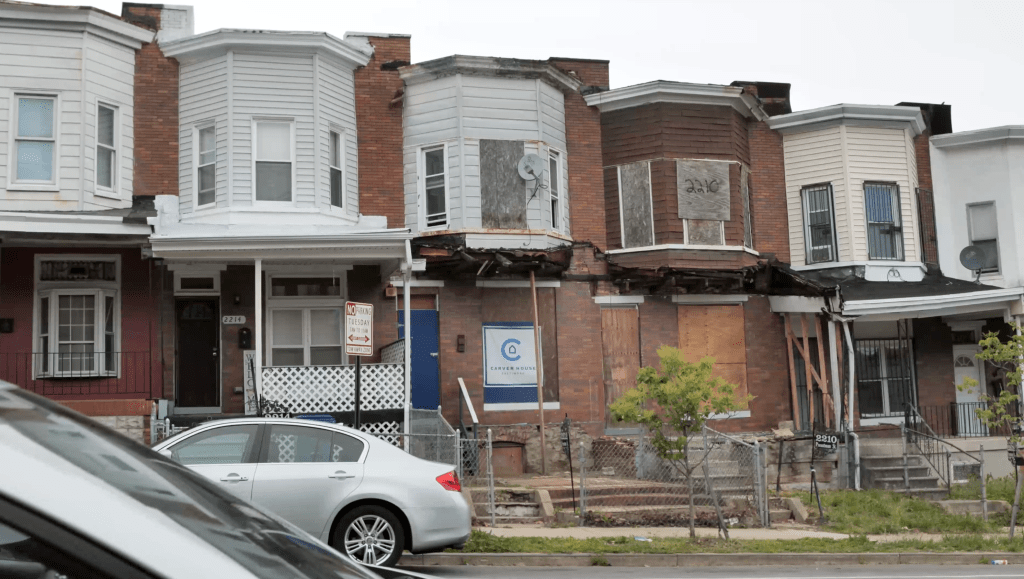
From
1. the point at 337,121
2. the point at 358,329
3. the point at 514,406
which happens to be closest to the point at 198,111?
the point at 337,121

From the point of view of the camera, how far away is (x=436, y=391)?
72.7 feet

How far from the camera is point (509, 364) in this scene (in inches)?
895

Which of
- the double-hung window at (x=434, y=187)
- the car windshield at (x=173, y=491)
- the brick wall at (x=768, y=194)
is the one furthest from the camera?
the brick wall at (x=768, y=194)

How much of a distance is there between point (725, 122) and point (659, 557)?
1443 centimetres

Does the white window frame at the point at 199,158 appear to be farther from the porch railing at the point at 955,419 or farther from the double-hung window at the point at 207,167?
Result: the porch railing at the point at 955,419

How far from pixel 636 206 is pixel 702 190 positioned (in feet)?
5.42

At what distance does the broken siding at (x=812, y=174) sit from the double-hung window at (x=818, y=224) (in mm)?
125

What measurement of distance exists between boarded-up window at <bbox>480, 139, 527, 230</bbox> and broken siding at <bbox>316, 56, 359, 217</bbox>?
113 inches

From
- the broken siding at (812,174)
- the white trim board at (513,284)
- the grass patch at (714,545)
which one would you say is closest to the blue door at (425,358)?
the white trim board at (513,284)

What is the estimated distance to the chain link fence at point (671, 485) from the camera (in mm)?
16250

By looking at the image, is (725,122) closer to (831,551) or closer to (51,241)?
(831,551)

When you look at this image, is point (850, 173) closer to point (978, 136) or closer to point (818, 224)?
point (818, 224)

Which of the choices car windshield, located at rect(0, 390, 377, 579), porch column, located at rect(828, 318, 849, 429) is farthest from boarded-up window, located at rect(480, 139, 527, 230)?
A: car windshield, located at rect(0, 390, 377, 579)

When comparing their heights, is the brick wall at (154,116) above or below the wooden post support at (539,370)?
above
